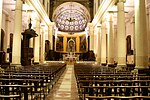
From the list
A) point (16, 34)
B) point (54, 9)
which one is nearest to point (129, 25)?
point (54, 9)

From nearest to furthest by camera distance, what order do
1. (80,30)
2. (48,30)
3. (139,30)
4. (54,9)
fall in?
(139,30)
(48,30)
(54,9)
(80,30)

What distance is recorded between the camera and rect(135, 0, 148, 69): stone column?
9.81 meters

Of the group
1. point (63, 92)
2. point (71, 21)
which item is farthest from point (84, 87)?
point (71, 21)

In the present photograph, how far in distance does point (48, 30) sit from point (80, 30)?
11.8 m

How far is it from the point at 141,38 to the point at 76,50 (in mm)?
33766

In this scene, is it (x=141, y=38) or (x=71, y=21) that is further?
(x=71, y=21)

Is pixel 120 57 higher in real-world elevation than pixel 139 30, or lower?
lower

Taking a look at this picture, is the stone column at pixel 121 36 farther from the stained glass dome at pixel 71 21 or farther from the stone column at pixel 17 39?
the stained glass dome at pixel 71 21

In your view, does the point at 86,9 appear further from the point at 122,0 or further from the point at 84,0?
the point at 122,0

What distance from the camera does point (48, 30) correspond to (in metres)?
33.4

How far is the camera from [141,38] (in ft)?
32.6

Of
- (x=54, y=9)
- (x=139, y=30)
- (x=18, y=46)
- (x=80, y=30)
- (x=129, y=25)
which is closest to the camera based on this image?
(x=139, y=30)

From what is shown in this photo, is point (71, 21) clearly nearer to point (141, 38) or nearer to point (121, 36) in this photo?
point (121, 36)

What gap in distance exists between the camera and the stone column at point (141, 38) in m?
9.81
